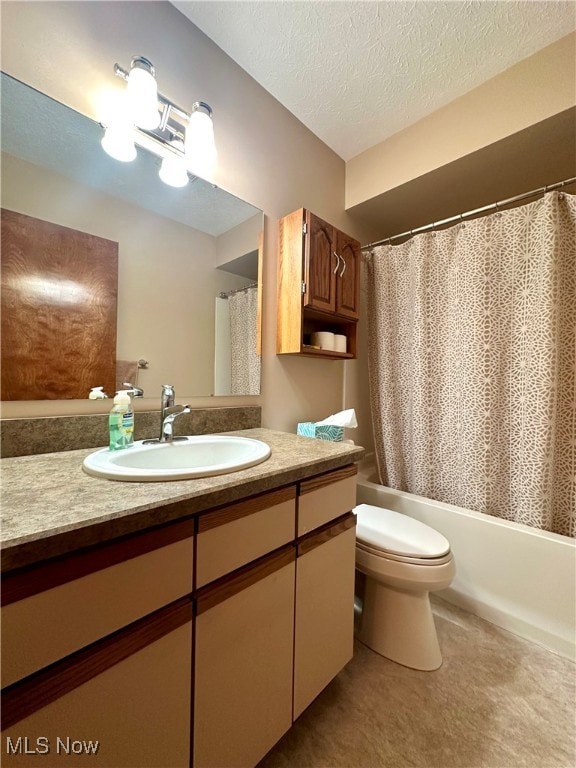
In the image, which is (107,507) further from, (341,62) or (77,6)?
(341,62)

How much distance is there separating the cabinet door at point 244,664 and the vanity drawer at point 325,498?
96 mm

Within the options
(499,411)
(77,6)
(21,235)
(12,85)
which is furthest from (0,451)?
(499,411)

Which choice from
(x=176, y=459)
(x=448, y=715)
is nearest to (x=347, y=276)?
(x=176, y=459)

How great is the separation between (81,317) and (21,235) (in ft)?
0.81

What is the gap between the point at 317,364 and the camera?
1748 mm

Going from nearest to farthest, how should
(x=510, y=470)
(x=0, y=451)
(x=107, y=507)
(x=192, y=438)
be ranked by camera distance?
(x=107, y=507) < (x=0, y=451) < (x=192, y=438) < (x=510, y=470)

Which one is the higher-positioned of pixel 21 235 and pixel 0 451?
pixel 21 235

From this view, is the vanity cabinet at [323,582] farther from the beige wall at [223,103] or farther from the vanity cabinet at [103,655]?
the beige wall at [223,103]

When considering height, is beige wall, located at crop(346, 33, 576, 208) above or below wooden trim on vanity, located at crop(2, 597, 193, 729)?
above

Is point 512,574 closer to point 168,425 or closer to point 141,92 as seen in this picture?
point 168,425

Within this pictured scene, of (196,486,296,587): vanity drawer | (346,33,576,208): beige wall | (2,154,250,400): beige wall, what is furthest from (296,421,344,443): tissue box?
(346,33,576,208): beige wall

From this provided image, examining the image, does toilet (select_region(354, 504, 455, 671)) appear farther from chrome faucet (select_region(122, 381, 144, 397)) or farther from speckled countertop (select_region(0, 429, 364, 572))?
chrome faucet (select_region(122, 381, 144, 397))

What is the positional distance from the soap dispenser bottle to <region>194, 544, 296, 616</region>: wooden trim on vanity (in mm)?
472

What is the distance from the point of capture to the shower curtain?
1.31m
